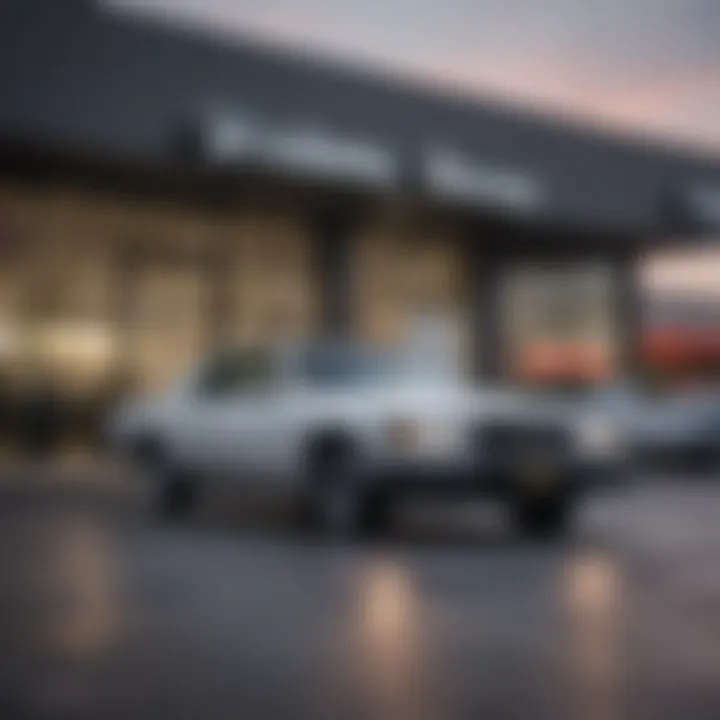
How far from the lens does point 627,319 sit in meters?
27.3

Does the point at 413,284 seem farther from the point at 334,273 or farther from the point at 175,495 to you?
the point at 175,495

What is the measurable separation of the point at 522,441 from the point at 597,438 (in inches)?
36.0

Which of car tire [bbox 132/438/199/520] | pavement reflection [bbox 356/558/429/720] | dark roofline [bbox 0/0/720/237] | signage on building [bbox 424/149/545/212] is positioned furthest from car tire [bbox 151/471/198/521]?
signage on building [bbox 424/149/545/212]

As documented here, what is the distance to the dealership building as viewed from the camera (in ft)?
57.1

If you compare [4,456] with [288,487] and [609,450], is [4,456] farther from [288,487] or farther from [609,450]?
[609,450]

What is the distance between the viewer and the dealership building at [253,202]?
1739 cm

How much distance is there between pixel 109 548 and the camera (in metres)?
10.1

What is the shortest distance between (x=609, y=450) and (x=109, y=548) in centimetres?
439

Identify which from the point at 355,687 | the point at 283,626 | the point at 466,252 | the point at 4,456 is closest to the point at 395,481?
the point at 283,626

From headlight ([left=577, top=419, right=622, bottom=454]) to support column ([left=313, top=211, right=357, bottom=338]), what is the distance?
10886 millimetres

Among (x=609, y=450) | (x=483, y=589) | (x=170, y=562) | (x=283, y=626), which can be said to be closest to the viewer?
(x=283, y=626)

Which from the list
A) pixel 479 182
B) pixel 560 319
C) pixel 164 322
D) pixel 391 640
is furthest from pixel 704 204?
pixel 391 640

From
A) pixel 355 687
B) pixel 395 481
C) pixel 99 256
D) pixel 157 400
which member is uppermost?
pixel 99 256

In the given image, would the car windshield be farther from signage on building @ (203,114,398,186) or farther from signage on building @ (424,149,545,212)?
signage on building @ (424,149,545,212)
